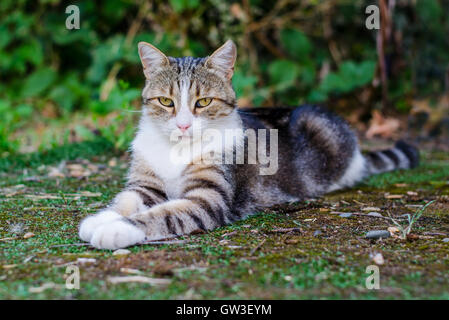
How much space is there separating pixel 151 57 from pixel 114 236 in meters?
1.43

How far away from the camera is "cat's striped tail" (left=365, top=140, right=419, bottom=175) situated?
173 inches

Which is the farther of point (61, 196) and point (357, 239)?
point (61, 196)

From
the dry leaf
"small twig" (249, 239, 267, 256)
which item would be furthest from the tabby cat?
the dry leaf

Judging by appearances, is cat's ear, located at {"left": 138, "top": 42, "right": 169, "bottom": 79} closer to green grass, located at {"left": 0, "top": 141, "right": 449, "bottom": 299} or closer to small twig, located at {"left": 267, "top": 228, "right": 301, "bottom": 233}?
green grass, located at {"left": 0, "top": 141, "right": 449, "bottom": 299}

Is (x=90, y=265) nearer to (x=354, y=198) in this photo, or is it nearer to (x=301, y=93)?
(x=354, y=198)

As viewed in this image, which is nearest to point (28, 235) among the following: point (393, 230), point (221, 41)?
point (393, 230)

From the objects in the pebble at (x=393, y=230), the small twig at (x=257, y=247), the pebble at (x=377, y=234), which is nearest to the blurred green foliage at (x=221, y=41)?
the pebble at (x=393, y=230)

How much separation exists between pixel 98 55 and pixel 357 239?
5.11 meters

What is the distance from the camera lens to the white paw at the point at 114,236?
7.36 feet

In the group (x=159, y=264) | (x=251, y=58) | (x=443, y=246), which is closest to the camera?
(x=159, y=264)

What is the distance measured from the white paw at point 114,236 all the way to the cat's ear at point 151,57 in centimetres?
131

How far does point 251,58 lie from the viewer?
733 centimetres

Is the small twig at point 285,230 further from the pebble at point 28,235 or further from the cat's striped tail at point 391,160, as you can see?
the cat's striped tail at point 391,160
